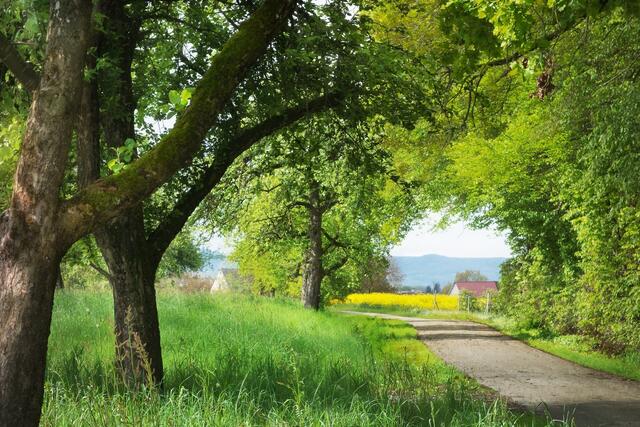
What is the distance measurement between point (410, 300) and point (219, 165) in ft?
174

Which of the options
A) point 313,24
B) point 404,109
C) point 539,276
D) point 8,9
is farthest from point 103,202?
point 539,276

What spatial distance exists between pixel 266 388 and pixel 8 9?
4.79 metres

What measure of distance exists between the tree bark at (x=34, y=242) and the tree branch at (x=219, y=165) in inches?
157

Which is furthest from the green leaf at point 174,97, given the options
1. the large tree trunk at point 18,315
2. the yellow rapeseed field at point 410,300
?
the yellow rapeseed field at point 410,300

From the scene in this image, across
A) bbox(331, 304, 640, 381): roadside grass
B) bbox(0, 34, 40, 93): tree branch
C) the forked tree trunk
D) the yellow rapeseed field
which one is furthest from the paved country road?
the yellow rapeseed field

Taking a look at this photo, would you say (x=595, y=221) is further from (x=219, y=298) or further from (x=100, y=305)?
(x=100, y=305)

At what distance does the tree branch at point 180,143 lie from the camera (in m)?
5.86

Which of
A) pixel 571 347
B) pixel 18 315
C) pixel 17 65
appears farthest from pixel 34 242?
pixel 571 347

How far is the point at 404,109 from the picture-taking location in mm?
11062

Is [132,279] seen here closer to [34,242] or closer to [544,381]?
[34,242]

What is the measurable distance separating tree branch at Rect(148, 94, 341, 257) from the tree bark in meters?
3.99

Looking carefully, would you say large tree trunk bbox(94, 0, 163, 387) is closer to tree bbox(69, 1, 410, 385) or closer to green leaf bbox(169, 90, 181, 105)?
tree bbox(69, 1, 410, 385)

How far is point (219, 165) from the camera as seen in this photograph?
10273mm

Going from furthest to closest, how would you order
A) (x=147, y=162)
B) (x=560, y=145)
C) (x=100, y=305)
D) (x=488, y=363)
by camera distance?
1. (x=560, y=145)
2. (x=100, y=305)
3. (x=488, y=363)
4. (x=147, y=162)
